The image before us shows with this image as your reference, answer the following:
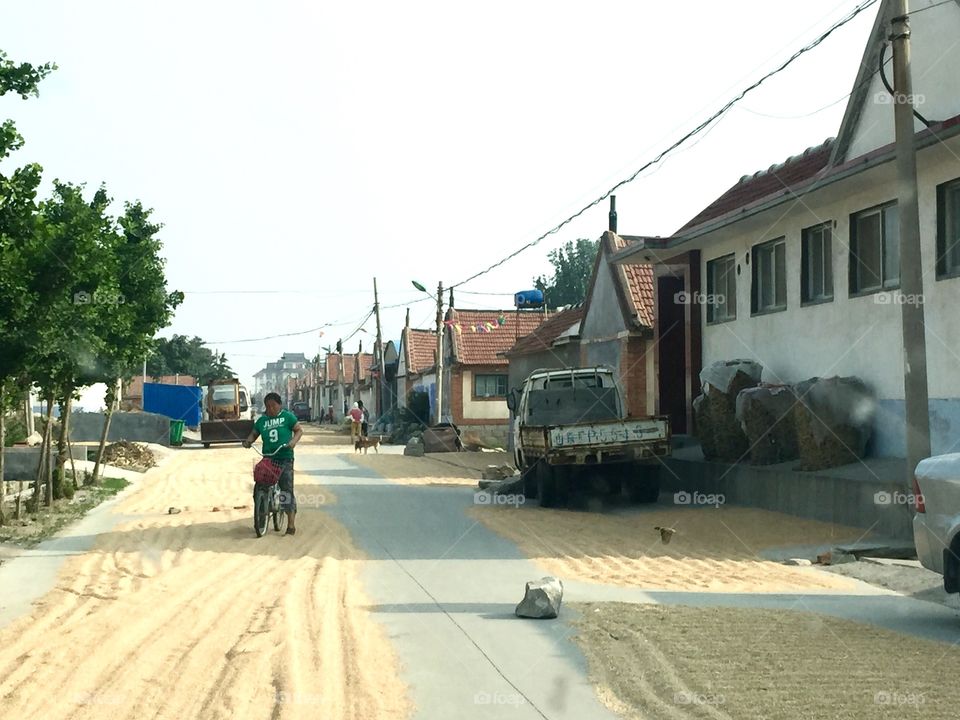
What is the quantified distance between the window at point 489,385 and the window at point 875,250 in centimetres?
3781

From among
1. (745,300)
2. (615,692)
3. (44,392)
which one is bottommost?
(615,692)

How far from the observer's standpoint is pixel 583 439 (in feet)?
59.9

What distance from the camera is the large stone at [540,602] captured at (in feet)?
28.5

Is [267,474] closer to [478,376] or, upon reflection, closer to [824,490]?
[824,490]

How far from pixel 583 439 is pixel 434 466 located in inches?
550

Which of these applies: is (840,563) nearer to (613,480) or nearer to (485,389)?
(613,480)

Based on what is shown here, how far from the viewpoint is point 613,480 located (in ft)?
65.2

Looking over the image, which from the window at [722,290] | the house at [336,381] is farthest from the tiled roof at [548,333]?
the house at [336,381]

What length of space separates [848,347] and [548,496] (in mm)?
5607

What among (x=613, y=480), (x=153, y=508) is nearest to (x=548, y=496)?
(x=613, y=480)

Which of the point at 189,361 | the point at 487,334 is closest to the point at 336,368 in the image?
the point at 189,361
